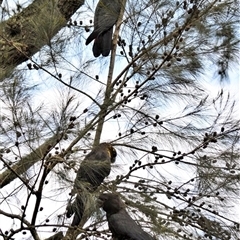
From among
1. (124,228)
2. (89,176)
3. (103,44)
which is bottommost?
(124,228)

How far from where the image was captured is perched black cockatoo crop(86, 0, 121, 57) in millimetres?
2526

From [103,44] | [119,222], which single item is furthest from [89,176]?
[103,44]

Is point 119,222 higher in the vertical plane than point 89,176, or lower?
lower

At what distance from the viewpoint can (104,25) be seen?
2.62 metres

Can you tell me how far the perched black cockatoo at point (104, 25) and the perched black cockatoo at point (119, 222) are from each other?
27.2 inches

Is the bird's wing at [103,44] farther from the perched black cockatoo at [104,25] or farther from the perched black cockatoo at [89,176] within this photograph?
the perched black cockatoo at [89,176]

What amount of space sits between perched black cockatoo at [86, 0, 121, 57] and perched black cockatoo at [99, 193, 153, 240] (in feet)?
2.27

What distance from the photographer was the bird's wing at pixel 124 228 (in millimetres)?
2080

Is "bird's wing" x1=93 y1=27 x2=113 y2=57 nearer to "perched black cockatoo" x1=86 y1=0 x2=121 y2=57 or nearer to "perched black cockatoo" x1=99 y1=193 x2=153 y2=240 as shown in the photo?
"perched black cockatoo" x1=86 y1=0 x2=121 y2=57

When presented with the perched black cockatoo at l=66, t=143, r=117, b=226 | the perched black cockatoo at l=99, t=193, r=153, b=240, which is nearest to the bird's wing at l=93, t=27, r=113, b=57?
the perched black cockatoo at l=66, t=143, r=117, b=226

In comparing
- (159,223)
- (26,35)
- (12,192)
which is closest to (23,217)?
(12,192)

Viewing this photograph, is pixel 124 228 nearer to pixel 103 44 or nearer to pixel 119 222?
pixel 119 222

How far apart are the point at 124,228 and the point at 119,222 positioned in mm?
22

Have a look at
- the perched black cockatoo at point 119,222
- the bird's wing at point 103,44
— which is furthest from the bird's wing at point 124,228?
the bird's wing at point 103,44
